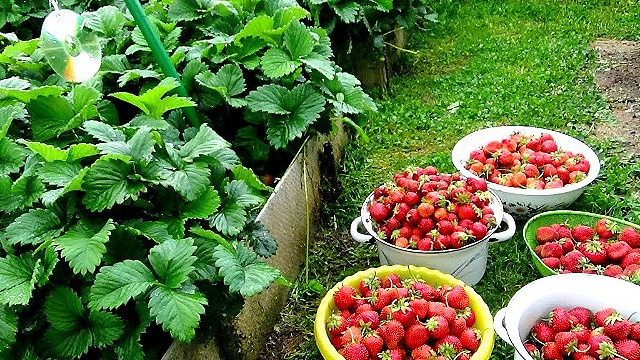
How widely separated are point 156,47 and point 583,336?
4.57 ft

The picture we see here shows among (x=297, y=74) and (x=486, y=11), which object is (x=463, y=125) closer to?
(x=297, y=74)

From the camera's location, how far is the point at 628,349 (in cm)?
162

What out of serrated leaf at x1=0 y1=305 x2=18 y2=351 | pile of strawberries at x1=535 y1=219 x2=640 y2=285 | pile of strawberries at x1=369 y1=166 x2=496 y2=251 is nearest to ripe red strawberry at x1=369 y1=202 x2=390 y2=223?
→ pile of strawberries at x1=369 y1=166 x2=496 y2=251

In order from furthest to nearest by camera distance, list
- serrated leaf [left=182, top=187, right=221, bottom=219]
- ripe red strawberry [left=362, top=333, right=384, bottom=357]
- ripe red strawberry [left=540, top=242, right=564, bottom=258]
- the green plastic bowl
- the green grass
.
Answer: the green grass < the green plastic bowl < ripe red strawberry [left=540, top=242, right=564, bottom=258] < ripe red strawberry [left=362, top=333, right=384, bottom=357] < serrated leaf [left=182, top=187, right=221, bottom=219]

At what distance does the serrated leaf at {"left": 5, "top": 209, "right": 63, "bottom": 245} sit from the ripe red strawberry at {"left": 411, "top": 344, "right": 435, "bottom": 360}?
936mm

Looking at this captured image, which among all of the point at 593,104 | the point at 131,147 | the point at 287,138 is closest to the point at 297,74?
the point at 287,138

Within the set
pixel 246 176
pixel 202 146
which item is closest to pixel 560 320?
pixel 246 176

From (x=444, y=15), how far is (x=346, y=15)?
5.25 ft

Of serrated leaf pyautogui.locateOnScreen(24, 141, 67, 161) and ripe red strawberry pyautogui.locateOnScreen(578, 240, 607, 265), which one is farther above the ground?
serrated leaf pyautogui.locateOnScreen(24, 141, 67, 161)

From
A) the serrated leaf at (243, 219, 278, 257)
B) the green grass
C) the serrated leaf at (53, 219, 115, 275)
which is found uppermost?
the serrated leaf at (53, 219, 115, 275)

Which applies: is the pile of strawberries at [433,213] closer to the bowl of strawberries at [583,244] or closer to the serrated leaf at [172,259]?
the bowl of strawberries at [583,244]

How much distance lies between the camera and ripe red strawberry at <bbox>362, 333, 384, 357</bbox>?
171 centimetres

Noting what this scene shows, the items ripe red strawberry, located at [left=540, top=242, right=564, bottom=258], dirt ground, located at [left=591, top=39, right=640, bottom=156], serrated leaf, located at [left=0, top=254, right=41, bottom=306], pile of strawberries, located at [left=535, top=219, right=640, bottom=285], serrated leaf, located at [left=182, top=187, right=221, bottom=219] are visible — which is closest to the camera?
serrated leaf, located at [left=0, top=254, right=41, bottom=306]

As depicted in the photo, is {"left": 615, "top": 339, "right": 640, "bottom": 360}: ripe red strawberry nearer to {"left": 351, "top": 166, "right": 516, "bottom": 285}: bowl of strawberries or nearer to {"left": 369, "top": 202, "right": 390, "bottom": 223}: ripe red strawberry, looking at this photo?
{"left": 351, "top": 166, "right": 516, "bottom": 285}: bowl of strawberries
